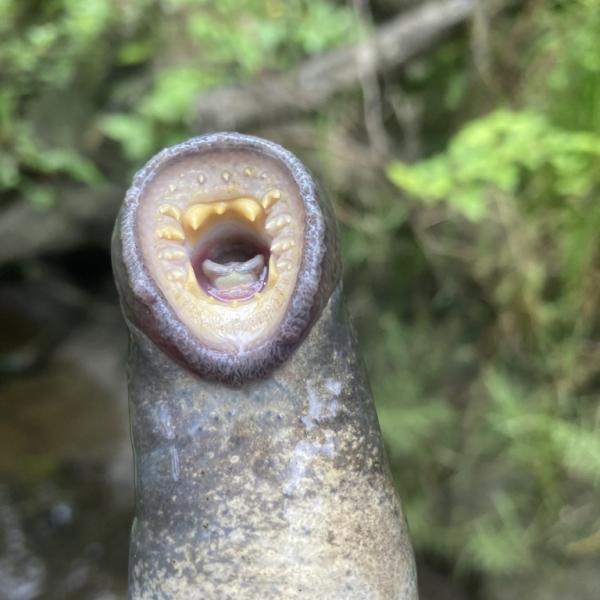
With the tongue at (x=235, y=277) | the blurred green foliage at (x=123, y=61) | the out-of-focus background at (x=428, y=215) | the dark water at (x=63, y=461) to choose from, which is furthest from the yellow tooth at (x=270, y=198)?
the dark water at (x=63, y=461)

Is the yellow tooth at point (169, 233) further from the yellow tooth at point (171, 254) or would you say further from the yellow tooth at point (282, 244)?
the yellow tooth at point (282, 244)

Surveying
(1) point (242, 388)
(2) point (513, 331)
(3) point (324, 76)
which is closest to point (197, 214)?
(1) point (242, 388)

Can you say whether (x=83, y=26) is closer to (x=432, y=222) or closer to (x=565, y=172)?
(x=432, y=222)

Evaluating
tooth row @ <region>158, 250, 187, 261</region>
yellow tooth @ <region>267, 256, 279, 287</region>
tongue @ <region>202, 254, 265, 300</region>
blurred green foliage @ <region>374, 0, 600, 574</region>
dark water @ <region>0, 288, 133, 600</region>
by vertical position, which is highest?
tooth row @ <region>158, 250, 187, 261</region>

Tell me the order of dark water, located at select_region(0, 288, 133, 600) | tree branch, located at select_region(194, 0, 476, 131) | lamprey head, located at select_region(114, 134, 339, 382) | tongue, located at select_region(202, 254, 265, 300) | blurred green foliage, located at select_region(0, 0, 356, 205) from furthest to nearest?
dark water, located at select_region(0, 288, 133, 600) → blurred green foliage, located at select_region(0, 0, 356, 205) → tree branch, located at select_region(194, 0, 476, 131) → tongue, located at select_region(202, 254, 265, 300) → lamprey head, located at select_region(114, 134, 339, 382)

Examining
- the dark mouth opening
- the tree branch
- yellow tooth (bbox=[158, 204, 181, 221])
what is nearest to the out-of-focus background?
the tree branch

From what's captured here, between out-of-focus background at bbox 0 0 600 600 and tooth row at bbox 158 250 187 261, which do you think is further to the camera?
out-of-focus background at bbox 0 0 600 600

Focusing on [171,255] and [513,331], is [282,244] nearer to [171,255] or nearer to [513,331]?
[171,255]

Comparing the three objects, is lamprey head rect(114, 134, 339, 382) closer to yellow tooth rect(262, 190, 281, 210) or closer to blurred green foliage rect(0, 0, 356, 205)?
yellow tooth rect(262, 190, 281, 210)

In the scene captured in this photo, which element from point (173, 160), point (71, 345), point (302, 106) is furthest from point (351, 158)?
point (71, 345)
